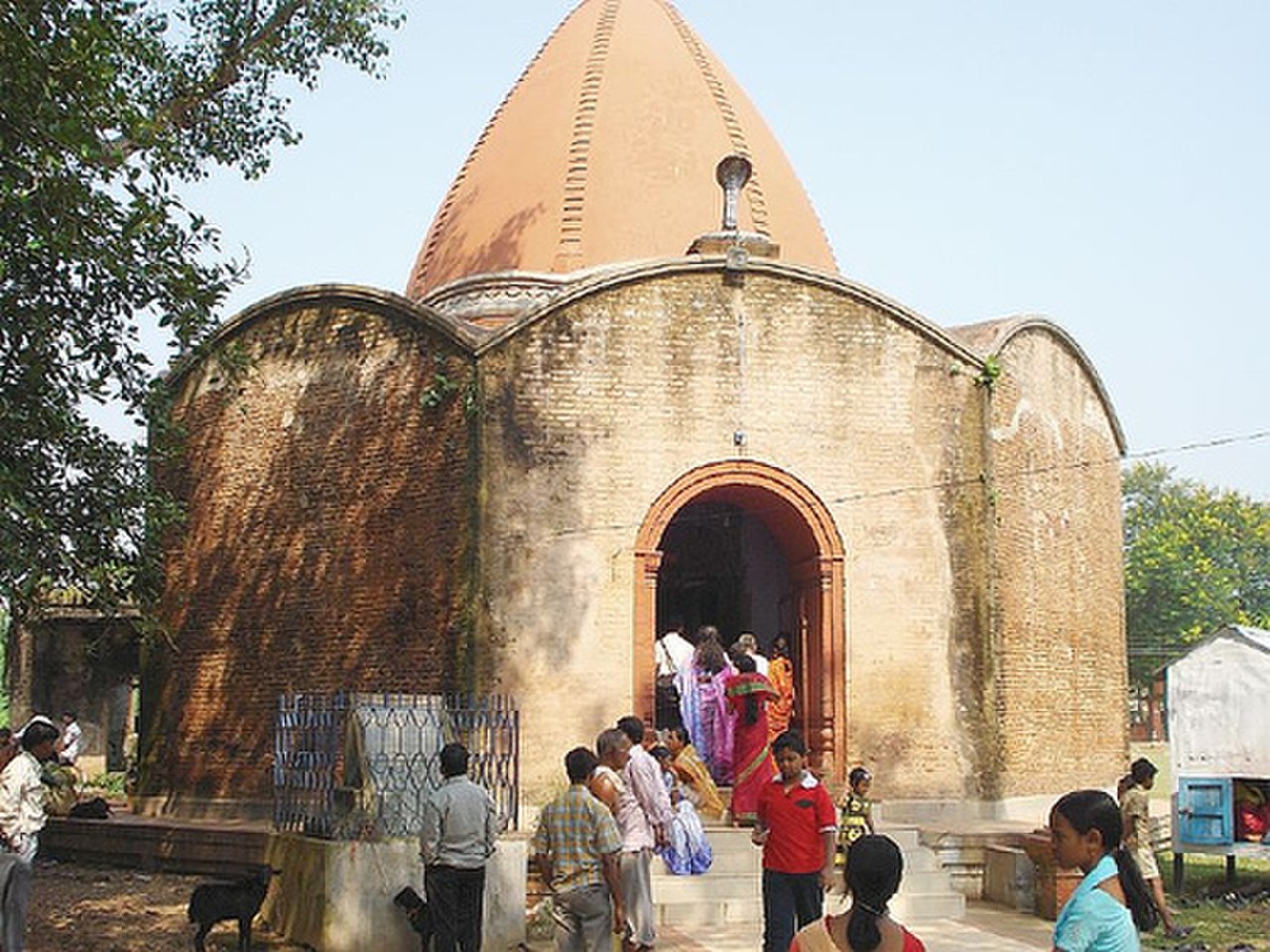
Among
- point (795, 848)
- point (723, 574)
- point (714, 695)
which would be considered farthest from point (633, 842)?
point (723, 574)

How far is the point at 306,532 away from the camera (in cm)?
1445

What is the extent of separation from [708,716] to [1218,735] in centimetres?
441

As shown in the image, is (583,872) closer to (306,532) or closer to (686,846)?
(686,846)

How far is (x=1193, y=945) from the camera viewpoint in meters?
10.1

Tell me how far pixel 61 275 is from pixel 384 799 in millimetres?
4272

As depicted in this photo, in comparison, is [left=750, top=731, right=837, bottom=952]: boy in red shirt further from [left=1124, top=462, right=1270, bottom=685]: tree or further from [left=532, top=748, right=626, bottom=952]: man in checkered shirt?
[left=1124, top=462, right=1270, bottom=685]: tree

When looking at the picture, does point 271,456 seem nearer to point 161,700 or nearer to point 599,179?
point 161,700

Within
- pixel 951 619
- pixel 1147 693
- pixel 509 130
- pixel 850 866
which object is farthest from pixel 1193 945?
pixel 1147 693

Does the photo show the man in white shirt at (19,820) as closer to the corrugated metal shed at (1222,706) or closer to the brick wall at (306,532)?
the brick wall at (306,532)

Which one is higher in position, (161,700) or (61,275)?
(61,275)

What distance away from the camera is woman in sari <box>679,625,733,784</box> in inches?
524

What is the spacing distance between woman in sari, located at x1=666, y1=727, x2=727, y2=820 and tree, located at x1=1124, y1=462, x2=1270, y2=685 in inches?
1462

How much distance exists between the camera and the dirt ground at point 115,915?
33.3 feet

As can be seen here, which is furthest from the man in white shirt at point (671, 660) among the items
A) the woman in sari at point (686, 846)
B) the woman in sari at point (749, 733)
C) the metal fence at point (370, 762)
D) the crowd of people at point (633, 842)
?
the crowd of people at point (633, 842)
